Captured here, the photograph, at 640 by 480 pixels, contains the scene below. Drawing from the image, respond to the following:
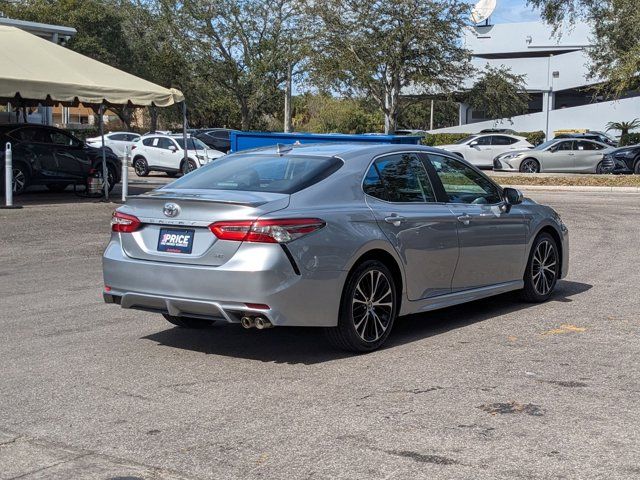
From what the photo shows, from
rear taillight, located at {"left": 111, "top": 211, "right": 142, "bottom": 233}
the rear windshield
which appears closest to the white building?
the rear windshield

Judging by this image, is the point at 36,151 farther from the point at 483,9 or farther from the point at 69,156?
the point at 483,9

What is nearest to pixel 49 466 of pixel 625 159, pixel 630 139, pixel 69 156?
pixel 69 156

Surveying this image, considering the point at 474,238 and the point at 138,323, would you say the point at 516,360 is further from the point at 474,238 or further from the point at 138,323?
the point at 138,323

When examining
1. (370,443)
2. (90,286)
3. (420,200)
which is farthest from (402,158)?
(90,286)

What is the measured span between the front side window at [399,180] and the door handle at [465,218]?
303mm

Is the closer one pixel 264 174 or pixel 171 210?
pixel 171 210

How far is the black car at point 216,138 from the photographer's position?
40.6 m

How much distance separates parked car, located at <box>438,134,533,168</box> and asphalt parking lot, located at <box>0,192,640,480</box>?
2928 centimetres

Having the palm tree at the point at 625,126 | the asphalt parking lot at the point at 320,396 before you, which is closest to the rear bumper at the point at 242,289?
the asphalt parking lot at the point at 320,396

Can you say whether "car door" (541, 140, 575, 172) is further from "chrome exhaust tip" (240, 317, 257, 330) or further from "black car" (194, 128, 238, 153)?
"chrome exhaust tip" (240, 317, 257, 330)

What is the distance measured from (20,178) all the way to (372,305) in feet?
51.8

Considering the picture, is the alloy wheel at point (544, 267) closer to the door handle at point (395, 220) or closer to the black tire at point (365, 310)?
the door handle at point (395, 220)

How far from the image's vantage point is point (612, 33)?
1549 inches

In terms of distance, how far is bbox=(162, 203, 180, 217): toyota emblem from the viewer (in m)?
6.76
